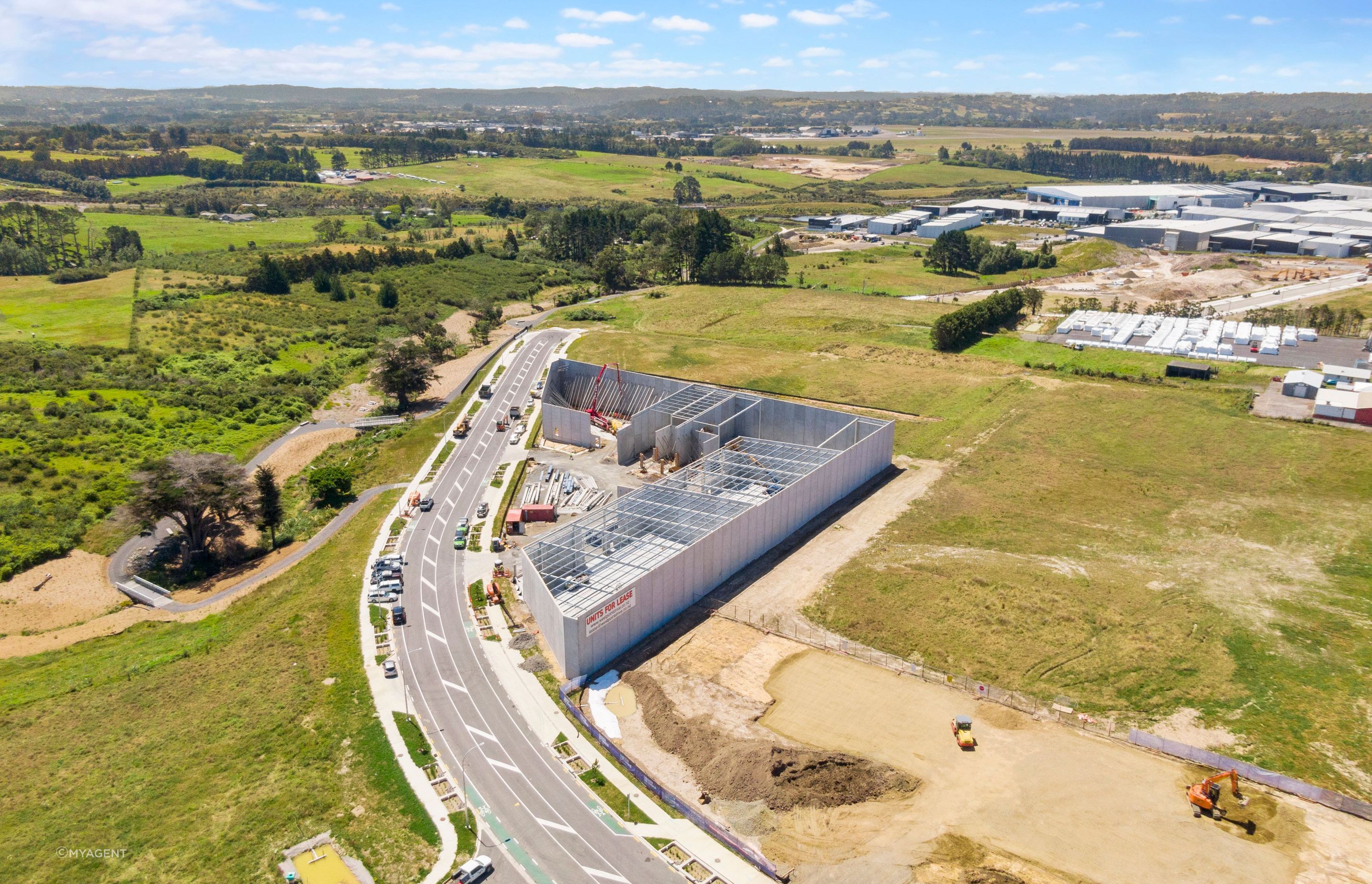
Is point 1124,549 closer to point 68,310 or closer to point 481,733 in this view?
point 481,733

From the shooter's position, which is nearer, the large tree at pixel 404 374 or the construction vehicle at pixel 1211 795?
the construction vehicle at pixel 1211 795

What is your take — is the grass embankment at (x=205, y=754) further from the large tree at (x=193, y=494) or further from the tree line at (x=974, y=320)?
the tree line at (x=974, y=320)

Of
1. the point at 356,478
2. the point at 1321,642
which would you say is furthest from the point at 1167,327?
the point at 356,478

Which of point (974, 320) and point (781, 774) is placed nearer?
point (781, 774)

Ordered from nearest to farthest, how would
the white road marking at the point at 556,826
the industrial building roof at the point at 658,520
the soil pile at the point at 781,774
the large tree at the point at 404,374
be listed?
the white road marking at the point at 556,826 → the soil pile at the point at 781,774 → the industrial building roof at the point at 658,520 → the large tree at the point at 404,374

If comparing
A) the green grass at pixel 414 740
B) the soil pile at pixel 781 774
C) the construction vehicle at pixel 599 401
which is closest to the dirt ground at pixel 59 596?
the green grass at pixel 414 740

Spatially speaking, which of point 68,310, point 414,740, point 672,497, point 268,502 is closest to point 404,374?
point 268,502

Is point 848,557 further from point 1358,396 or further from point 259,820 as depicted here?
point 1358,396
